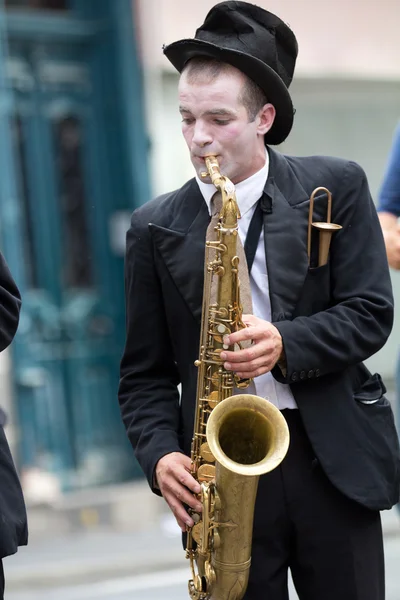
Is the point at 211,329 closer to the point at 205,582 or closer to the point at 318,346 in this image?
the point at 318,346

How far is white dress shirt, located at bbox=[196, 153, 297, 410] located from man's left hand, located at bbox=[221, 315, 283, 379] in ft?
0.48

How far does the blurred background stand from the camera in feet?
26.8

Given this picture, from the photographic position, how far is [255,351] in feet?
10.0

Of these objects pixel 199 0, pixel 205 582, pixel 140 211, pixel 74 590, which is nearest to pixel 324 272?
pixel 140 211

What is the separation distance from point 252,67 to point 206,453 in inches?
39.0

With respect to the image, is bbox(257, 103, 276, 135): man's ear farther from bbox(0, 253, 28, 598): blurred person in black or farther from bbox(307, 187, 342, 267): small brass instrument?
bbox(0, 253, 28, 598): blurred person in black

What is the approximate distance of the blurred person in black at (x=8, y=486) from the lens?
Answer: 3123 millimetres

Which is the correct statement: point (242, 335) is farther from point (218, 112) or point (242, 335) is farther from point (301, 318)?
point (218, 112)

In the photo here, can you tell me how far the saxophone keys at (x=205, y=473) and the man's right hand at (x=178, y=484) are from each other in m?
0.03

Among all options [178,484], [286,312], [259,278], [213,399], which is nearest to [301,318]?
[286,312]

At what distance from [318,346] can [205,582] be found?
687 mm

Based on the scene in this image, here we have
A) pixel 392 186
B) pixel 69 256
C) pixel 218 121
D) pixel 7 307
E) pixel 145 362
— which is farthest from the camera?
pixel 69 256

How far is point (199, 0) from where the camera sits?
8484mm

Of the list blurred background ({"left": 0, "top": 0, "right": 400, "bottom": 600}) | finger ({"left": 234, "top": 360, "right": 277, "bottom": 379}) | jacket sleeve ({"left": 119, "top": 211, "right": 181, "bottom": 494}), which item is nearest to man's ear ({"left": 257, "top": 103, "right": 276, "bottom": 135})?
jacket sleeve ({"left": 119, "top": 211, "right": 181, "bottom": 494})
